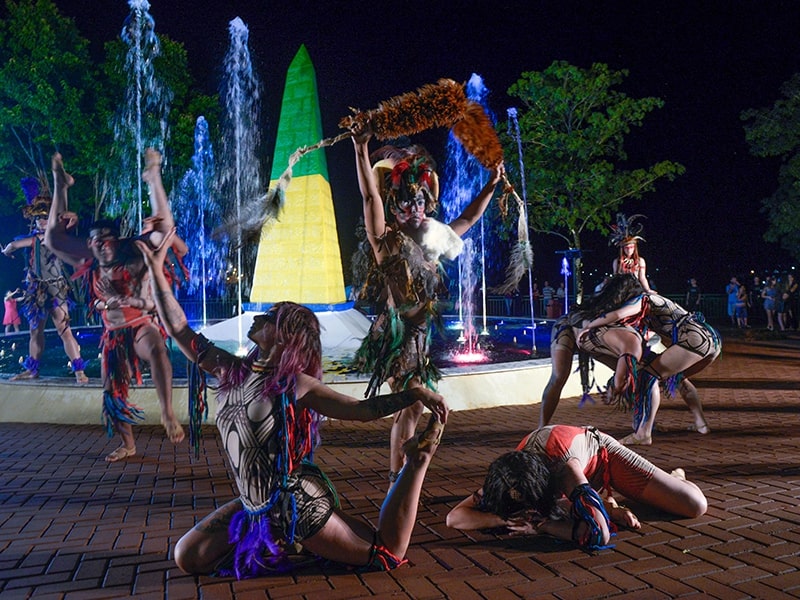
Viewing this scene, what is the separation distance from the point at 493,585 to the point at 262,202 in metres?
2.61

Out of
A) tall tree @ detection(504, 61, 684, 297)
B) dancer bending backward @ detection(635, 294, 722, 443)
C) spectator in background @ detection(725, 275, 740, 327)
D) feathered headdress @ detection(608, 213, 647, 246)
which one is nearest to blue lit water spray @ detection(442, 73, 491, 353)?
tall tree @ detection(504, 61, 684, 297)

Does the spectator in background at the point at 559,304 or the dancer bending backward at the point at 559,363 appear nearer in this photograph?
the dancer bending backward at the point at 559,363

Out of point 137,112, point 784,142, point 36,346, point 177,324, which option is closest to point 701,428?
point 177,324

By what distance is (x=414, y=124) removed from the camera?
4160 mm

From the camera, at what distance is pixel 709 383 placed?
1018 centimetres

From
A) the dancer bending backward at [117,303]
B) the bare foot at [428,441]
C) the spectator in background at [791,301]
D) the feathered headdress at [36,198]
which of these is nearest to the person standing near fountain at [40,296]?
the feathered headdress at [36,198]

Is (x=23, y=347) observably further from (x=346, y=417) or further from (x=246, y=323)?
(x=346, y=417)

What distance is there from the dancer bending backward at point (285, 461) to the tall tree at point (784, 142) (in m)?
23.4

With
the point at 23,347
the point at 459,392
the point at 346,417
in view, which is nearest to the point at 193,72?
the point at 23,347

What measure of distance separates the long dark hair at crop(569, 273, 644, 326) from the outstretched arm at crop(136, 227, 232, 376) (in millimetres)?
3643

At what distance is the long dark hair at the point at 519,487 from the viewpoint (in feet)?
11.4

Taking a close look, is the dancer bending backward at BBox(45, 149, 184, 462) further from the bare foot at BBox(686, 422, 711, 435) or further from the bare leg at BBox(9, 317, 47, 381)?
the bare foot at BBox(686, 422, 711, 435)

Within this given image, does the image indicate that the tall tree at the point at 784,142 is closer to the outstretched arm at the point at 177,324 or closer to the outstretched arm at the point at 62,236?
the outstretched arm at the point at 62,236

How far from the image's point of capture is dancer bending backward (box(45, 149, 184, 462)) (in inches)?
214
